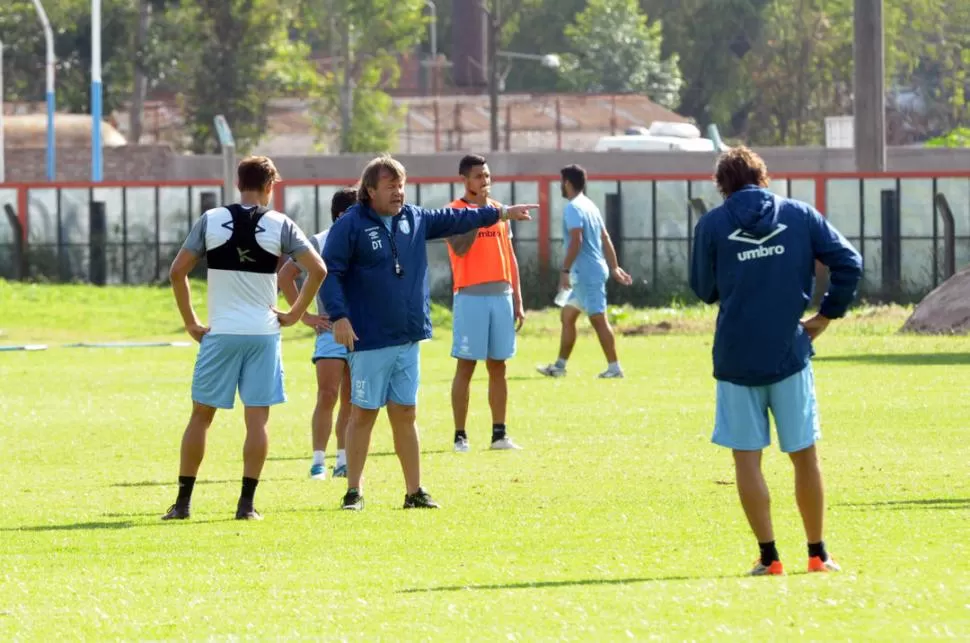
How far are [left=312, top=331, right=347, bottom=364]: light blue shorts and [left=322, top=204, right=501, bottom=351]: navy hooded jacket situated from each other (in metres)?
2.16

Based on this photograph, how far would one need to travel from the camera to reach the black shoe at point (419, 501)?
38.2 feet

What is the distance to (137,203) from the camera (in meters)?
42.2

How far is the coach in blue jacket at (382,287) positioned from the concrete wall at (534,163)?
131 ft

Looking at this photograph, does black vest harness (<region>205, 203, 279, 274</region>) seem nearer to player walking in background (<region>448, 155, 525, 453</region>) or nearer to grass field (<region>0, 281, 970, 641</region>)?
grass field (<region>0, 281, 970, 641</region>)

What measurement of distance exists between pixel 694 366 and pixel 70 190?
21737 mm

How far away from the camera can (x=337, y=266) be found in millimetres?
11266

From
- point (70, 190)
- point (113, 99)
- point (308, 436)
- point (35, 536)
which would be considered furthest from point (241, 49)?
point (35, 536)

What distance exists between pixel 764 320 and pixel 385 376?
10.5ft

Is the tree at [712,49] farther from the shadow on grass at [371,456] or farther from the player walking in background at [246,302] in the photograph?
the player walking in background at [246,302]

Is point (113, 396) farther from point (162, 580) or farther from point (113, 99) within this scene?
point (113, 99)

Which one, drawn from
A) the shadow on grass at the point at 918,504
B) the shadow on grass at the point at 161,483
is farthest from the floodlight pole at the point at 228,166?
the shadow on grass at the point at 918,504

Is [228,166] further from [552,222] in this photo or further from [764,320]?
[764,320]

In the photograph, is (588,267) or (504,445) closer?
(504,445)

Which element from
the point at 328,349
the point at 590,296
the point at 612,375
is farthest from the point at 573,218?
the point at 328,349
